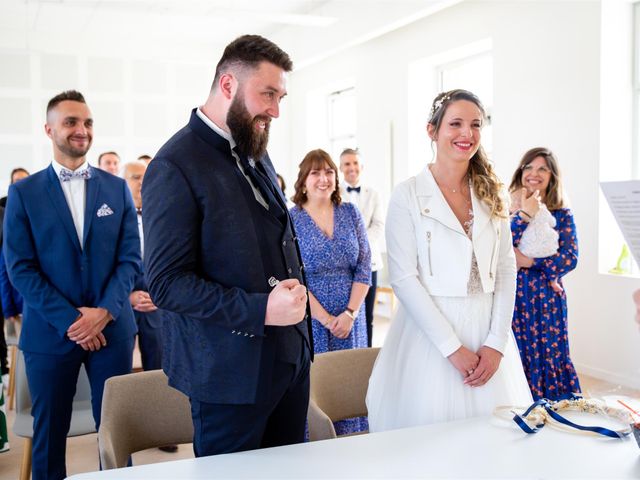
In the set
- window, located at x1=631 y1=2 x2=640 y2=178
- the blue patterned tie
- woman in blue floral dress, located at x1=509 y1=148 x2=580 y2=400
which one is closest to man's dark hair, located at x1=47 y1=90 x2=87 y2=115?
the blue patterned tie

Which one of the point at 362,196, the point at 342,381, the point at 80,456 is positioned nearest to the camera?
the point at 342,381

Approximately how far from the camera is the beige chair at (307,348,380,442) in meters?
2.38

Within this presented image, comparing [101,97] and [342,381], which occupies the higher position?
[101,97]

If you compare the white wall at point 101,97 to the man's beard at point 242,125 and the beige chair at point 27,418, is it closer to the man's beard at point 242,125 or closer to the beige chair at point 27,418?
the beige chair at point 27,418

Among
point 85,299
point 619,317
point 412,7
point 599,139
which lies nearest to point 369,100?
point 412,7

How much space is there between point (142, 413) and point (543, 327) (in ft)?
8.57

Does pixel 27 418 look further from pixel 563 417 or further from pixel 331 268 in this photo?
pixel 563 417

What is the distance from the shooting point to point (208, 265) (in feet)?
5.33

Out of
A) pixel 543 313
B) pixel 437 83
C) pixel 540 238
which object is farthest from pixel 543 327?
pixel 437 83

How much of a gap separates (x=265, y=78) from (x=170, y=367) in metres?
0.81

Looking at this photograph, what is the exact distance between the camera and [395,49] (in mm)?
7742

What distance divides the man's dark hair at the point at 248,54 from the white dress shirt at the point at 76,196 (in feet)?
4.12

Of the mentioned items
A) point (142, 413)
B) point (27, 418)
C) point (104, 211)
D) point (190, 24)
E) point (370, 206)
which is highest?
point (190, 24)

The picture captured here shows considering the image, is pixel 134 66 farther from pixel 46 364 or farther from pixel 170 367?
pixel 170 367
